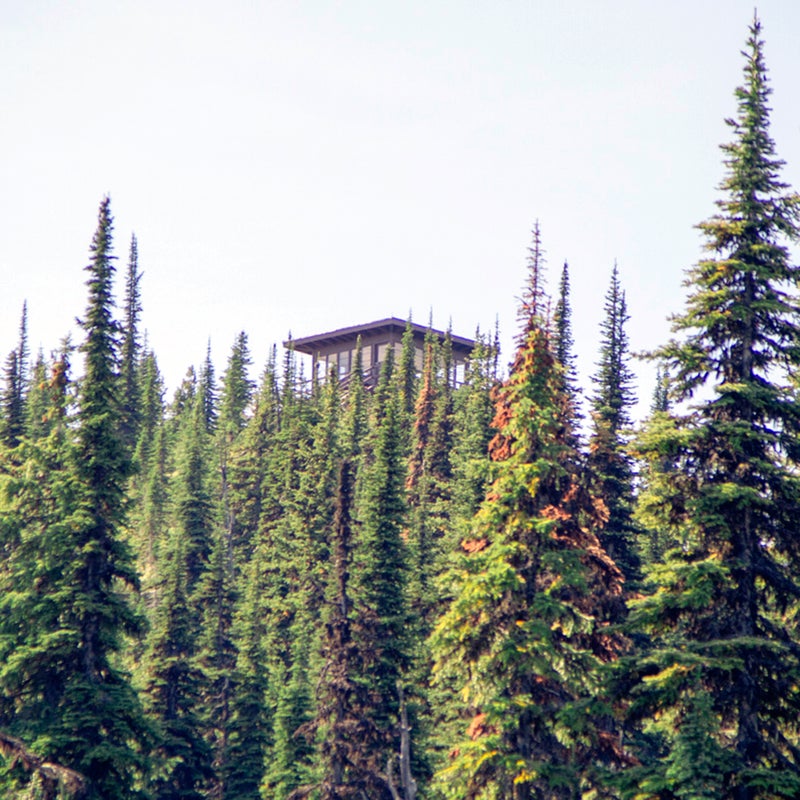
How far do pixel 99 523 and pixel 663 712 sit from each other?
18116 millimetres

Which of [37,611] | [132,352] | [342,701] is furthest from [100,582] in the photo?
[132,352]

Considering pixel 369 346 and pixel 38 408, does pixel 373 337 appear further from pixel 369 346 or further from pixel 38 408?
pixel 38 408

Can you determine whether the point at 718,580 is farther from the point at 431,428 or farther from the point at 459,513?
the point at 431,428

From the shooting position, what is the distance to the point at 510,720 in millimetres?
25953

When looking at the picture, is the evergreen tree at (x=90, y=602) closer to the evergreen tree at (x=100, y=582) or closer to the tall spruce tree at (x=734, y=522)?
the evergreen tree at (x=100, y=582)

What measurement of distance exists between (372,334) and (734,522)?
364 ft

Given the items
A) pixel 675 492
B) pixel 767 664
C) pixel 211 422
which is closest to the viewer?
pixel 767 664

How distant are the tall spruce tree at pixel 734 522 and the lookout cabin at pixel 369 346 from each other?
10048 cm

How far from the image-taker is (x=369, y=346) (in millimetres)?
133625

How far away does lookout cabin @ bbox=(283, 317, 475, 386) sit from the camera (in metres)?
130

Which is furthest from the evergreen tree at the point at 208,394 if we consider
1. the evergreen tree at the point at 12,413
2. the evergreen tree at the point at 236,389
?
the evergreen tree at the point at 12,413

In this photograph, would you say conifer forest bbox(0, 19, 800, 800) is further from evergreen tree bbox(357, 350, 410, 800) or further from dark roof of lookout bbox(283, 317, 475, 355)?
dark roof of lookout bbox(283, 317, 475, 355)

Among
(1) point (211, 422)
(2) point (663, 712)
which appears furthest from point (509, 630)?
(1) point (211, 422)

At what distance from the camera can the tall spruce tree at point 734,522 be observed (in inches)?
829
